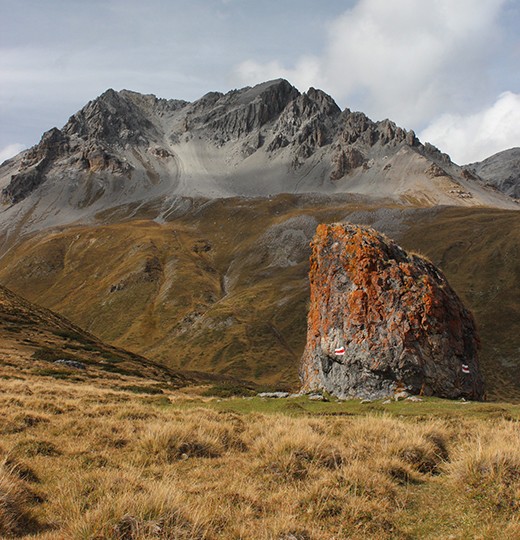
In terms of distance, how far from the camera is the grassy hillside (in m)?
90.5

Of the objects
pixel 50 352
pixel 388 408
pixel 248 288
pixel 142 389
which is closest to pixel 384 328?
pixel 388 408

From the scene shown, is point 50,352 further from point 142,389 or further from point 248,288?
point 248,288

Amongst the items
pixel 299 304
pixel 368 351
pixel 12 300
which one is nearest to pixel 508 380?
pixel 368 351

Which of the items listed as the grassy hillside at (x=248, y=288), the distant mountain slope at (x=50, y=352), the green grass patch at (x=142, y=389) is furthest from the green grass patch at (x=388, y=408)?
the grassy hillside at (x=248, y=288)

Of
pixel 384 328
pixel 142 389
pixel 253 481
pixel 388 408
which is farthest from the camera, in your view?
pixel 142 389

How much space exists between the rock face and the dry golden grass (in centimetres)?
1566

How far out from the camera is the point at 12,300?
6800 centimetres

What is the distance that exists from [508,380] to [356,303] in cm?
4459

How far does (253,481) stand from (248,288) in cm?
13323

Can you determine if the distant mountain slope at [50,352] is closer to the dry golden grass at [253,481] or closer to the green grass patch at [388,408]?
the green grass patch at [388,408]

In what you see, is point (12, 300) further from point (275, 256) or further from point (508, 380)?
point (275, 256)

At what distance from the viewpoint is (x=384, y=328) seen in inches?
1188

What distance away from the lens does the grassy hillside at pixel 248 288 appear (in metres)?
90.5

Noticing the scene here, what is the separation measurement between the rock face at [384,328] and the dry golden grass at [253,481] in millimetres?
15662
